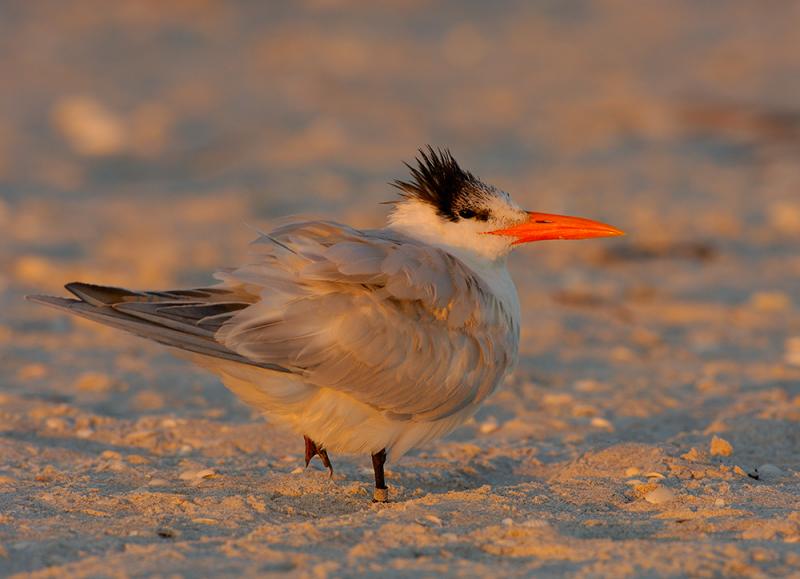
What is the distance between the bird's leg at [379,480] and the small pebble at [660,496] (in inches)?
35.3

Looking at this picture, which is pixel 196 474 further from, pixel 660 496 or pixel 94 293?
pixel 660 496

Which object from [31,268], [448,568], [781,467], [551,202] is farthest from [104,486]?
[551,202]

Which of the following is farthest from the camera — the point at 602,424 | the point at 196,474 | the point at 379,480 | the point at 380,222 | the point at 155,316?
the point at 380,222

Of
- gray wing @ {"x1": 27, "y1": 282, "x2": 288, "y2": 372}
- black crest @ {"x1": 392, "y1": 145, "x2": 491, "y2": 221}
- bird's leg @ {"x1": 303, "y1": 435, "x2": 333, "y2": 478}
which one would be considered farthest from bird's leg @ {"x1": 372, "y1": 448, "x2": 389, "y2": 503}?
black crest @ {"x1": 392, "y1": 145, "x2": 491, "y2": 221}

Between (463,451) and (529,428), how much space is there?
48 cm

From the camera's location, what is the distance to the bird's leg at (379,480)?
4.25 meters

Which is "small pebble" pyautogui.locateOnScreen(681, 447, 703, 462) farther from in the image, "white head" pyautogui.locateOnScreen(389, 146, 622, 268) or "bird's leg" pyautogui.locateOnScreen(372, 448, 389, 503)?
"bird's leg" pyautogui.locateOnScreen(372, 448, 389, 503)

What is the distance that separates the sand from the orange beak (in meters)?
0.87

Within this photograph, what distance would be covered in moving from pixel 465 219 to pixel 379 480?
108cm

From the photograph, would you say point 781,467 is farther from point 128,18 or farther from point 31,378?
point 128,18

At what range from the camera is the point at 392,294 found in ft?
13.4

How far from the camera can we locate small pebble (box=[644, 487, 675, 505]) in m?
4.03

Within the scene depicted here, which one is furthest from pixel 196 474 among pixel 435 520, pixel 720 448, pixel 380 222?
pixel 380 222

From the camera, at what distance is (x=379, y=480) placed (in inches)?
168
